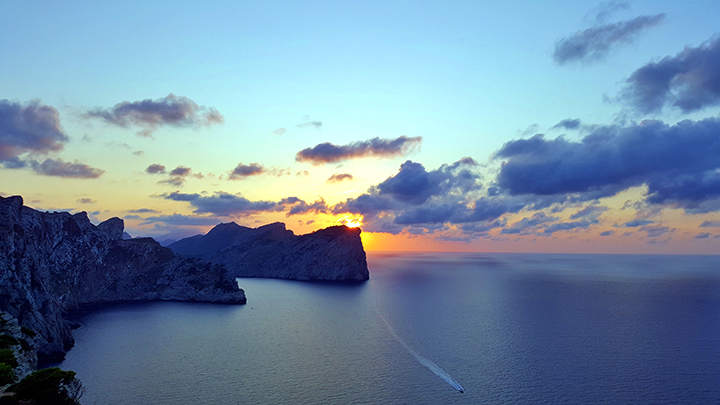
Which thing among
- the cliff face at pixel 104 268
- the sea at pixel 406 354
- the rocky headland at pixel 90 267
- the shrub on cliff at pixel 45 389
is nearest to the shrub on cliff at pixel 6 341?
the sea at pixel 406 354

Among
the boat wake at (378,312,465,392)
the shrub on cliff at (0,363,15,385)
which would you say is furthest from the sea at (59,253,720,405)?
the shrub on cliff at (0,363,15,385)

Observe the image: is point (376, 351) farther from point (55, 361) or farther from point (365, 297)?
point (365, 297)

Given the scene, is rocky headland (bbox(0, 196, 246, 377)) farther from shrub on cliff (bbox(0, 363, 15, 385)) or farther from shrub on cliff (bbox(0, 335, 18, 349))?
shrub on cliff (bbox(0, 363, 15, 385))

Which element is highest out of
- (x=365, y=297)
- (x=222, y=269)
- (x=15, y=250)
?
(x=15, y=250)

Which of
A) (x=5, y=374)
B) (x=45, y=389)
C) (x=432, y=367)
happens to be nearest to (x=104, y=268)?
(x=5, y=374)

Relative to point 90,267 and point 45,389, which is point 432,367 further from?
point 90,267

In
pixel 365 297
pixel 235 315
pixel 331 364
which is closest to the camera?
pixel 331 364

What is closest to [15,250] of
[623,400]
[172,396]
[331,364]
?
[172,396]

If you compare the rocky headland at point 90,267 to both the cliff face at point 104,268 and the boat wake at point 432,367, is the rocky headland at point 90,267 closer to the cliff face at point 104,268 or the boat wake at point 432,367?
the cliff face at point 104,268
